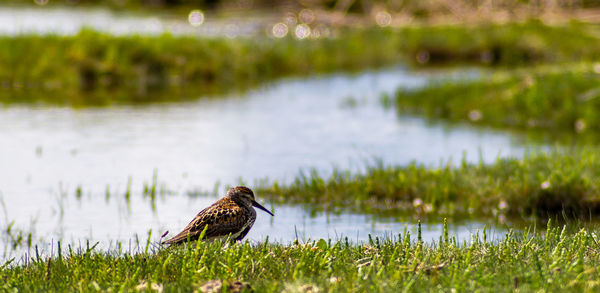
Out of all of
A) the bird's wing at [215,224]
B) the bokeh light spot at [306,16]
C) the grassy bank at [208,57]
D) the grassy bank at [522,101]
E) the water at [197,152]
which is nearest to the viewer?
the bird's wing at [215,224]

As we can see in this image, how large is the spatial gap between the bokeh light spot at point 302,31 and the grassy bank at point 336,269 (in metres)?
29.1

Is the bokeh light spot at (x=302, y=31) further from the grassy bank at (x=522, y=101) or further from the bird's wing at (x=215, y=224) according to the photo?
the bird's wing at (x=215, y=224)

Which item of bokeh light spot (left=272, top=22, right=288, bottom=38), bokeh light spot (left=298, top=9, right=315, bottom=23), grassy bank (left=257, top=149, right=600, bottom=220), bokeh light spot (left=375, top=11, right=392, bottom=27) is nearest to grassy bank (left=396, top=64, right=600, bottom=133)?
grassy bank (left=257, top=149, right=600, bottom=220)

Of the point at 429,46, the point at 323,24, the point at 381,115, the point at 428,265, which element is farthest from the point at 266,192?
the point at 323,24

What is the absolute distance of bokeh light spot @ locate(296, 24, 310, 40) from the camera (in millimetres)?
37425

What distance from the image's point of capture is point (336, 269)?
7.00 meters

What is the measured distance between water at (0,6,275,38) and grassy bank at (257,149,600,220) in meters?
25.0

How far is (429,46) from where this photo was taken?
1342 inches

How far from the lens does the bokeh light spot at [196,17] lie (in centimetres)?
4555

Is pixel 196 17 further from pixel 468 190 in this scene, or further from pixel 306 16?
pixel 468 190

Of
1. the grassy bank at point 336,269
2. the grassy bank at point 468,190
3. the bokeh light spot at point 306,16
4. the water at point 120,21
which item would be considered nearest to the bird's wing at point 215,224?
the grassy bank at point 336,269

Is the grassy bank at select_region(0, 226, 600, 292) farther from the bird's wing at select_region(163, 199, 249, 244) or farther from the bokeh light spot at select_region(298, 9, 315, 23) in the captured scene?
the bokeh light spot at select_region(298, 9, 315, 23)

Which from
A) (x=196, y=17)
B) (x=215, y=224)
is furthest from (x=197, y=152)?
(x=196, y=17)

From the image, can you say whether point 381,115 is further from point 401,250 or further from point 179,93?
point 401,250
